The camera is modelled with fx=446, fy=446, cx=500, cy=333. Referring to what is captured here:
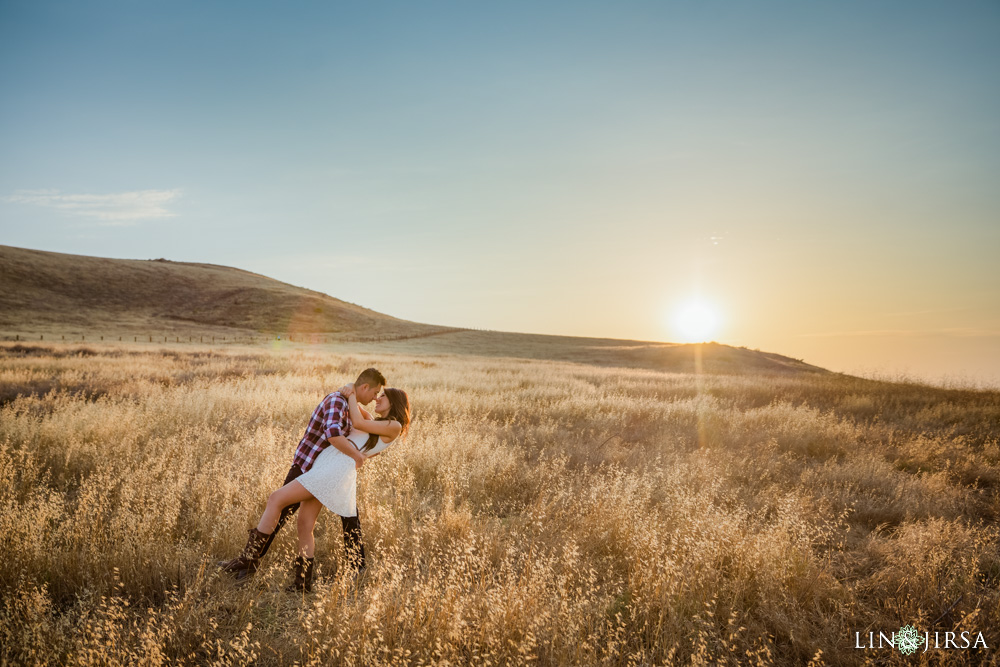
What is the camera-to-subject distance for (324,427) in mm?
3928

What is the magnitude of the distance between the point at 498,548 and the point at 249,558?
7.12 ft

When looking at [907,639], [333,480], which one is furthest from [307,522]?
[907,639]

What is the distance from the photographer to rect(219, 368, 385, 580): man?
364 cm

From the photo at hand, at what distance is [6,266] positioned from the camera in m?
64.9

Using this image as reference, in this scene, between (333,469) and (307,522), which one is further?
(307,522)

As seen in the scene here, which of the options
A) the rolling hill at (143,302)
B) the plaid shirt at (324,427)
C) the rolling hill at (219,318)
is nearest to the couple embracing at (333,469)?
the plaid shirt at (324,427)

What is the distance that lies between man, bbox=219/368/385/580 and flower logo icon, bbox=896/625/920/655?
4315 millimetres

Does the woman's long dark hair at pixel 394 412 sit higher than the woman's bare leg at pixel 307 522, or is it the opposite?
the woman's long dark hair at pixel 394 412

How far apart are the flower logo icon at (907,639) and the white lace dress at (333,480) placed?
14.4 ft

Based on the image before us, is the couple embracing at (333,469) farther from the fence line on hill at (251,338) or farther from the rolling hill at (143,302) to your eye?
the rolling hill at (143,302)

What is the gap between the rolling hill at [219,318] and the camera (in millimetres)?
49750

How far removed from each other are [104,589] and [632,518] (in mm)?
4774

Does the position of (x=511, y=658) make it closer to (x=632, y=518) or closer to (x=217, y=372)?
(x=632, y=518)

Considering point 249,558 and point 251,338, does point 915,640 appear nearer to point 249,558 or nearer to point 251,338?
point 249,558
